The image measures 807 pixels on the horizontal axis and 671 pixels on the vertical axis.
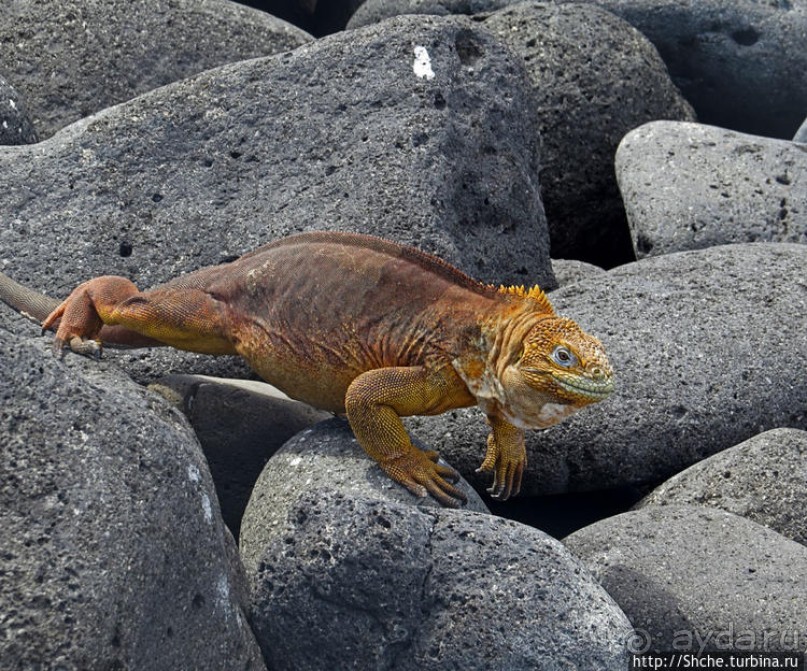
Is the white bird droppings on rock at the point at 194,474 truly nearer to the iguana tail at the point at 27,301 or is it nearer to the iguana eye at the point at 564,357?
the iguana eye at the point at 564,357

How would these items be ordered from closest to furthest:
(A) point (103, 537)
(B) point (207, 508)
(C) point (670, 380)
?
(A) point (103, 537)
(B) point (207, 508)
(C) point (670, 380)

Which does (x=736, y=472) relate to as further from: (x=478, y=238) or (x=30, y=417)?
(x=30, y=417)

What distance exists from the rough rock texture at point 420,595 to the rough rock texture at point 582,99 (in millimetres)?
3628

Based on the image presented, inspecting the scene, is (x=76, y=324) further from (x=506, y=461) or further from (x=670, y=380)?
(x=670, y=380)

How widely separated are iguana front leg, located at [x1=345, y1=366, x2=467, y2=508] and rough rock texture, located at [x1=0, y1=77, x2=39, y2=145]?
8.61 feet

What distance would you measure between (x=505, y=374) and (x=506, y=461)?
1.96 ft

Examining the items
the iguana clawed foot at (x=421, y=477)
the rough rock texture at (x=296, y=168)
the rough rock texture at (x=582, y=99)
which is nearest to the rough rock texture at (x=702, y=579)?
the iguana clawed foot at (x=421, y=477)

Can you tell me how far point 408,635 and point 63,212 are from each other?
101 inches

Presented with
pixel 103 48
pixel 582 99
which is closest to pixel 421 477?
pixel 582 99

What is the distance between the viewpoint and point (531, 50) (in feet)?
22.8

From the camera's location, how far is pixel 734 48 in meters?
7.83

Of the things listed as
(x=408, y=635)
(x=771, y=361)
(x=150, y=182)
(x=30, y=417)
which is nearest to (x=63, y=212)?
(x=150, y=182)

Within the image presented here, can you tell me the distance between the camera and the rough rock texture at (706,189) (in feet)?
20.7

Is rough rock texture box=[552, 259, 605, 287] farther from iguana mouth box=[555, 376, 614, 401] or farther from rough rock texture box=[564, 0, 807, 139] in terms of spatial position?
iguana mouth box=[555, 376, 614, 401]
